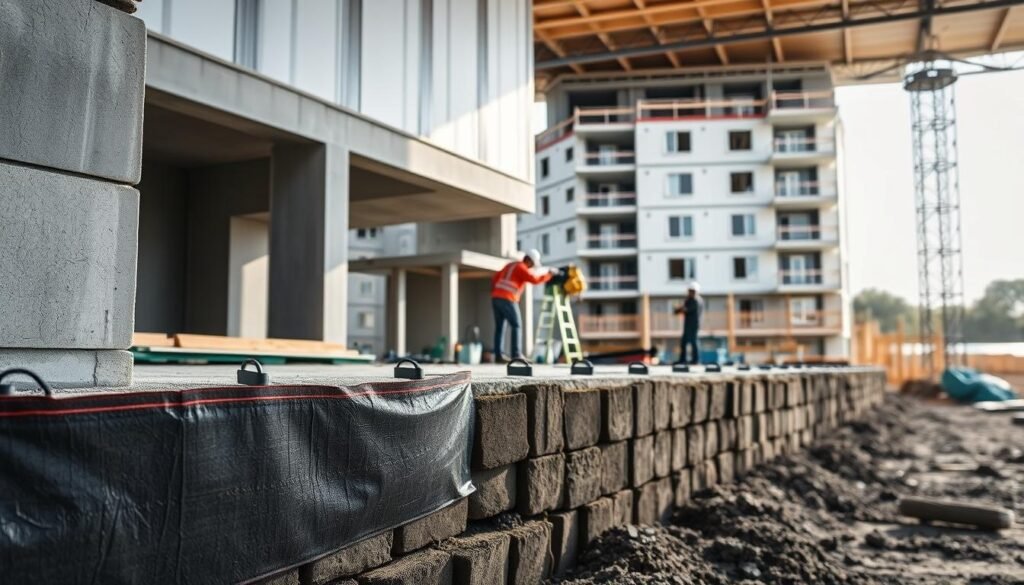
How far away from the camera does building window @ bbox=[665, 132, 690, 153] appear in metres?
49.9

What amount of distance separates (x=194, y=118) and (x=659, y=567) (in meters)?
11.1

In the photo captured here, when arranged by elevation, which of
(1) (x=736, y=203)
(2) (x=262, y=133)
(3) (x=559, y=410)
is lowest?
(3) (x=559, y=410)

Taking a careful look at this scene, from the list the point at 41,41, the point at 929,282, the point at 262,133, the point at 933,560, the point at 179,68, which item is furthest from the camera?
the point at 929,282

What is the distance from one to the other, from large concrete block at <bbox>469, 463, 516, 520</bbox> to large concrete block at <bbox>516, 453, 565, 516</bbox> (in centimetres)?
7

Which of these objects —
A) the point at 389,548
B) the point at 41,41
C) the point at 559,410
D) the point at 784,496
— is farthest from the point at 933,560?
the point at 41,41

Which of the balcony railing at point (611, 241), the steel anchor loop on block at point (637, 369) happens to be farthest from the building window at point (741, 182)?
the steel anchor loop on block at point (637, 369)

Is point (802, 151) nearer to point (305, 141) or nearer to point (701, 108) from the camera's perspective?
point (701, 108)

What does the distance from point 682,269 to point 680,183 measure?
197 inches

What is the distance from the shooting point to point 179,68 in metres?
11.6

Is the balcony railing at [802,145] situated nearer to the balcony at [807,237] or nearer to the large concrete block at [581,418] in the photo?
the balcony at [807,237]

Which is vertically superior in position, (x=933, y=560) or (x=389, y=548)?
(x=389, y=548)

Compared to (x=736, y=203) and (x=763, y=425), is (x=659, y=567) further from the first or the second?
(x=736, y=203)

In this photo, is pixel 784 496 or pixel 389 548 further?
pixel 784 496

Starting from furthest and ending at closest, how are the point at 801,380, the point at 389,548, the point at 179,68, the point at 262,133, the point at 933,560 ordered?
1. the point at 801,380
2. the point at 262,133
3. the point at 179,68
4. the point at 933,560
5. the point at 389,548
